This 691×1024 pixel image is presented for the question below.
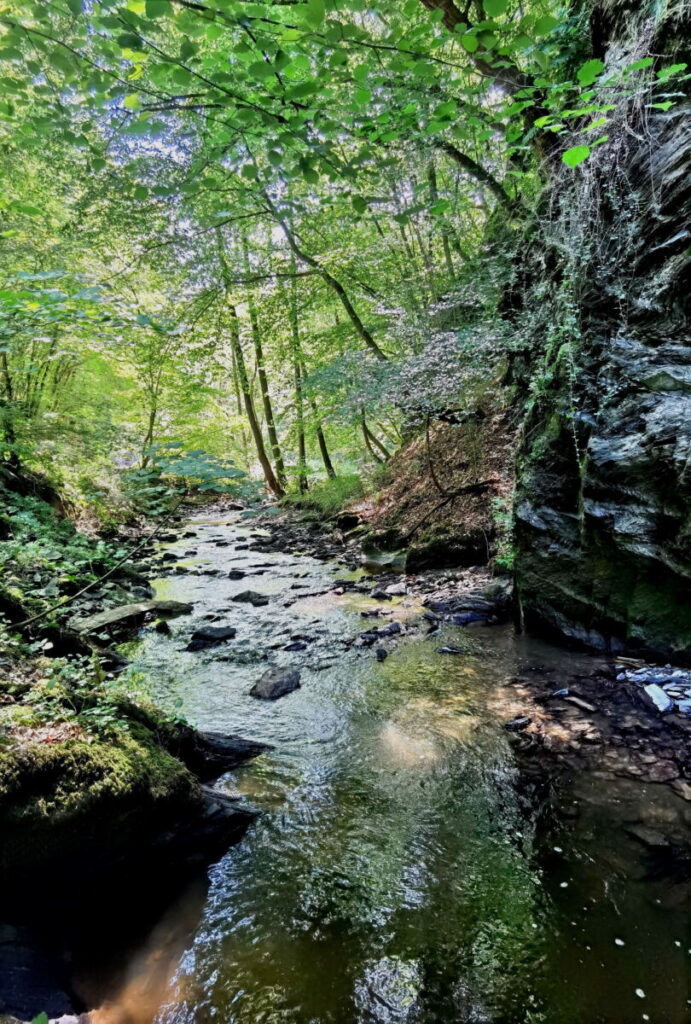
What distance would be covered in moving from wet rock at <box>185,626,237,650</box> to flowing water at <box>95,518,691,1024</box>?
5.37 ft

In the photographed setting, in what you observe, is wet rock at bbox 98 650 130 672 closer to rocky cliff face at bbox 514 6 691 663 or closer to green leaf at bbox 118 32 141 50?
rocky cliff face at bbox 514 6 691 663

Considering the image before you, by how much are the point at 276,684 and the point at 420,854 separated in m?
2.61

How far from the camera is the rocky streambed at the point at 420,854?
2270 mm

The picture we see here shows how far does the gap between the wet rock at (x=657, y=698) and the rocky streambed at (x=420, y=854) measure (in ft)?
0.08

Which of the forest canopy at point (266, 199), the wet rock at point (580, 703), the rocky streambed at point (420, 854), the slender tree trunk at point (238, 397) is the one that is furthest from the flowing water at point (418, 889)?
the slender tree trunk at point (238, 397)

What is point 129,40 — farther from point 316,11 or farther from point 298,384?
point 298,384

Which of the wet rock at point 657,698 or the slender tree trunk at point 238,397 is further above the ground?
the slender tree trunk at point 238,397

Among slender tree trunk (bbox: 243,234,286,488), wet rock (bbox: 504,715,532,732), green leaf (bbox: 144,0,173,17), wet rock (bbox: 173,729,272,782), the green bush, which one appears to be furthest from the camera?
slender tree trunk (bbox: 243,234,286,488)

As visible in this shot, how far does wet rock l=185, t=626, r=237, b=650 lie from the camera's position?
6723 millimetres

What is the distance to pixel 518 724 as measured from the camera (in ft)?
13.9

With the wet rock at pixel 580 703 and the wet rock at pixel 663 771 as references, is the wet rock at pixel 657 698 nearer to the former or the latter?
the wet rock at pixel 580 703

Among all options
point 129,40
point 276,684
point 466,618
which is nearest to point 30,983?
point 276,684

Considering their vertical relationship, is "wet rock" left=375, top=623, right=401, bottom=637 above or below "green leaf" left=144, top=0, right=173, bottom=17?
below

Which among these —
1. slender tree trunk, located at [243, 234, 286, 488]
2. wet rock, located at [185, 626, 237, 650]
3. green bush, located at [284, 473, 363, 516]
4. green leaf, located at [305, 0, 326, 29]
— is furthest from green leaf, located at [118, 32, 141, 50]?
green bush, located at [284, 473, 363, 516]
